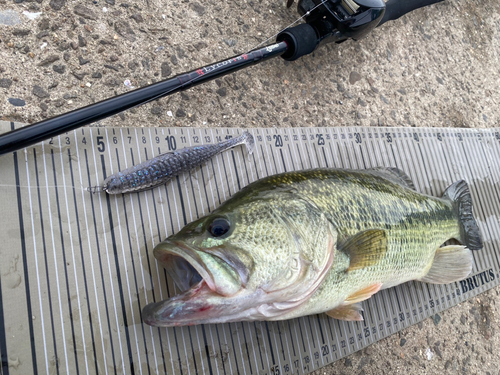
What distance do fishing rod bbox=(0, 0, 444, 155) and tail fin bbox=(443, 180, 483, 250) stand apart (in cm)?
144

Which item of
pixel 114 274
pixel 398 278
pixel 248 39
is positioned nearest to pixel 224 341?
pixel 114 274

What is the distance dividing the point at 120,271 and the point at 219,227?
0.70m

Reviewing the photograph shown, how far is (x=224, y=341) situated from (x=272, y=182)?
99 cm

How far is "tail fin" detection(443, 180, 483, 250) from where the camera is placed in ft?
8.46

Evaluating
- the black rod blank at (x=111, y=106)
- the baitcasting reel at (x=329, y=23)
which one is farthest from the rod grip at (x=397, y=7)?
the black rod blank at (x=111, y=106)

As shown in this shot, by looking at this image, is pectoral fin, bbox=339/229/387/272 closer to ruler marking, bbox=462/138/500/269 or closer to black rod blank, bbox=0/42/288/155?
black rod blank, bbox=0/42/288/155

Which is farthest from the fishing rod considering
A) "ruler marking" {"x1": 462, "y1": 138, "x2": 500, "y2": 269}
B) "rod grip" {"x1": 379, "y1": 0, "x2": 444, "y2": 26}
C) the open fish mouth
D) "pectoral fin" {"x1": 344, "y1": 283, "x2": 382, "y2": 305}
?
"ruler marking" {"x1": 462, "y1": 138, "x2": 500, "y2": 269}

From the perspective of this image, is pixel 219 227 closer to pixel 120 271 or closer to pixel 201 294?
pixel 201 294

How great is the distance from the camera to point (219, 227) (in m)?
1.55

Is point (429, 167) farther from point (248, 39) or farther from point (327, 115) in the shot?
point (248, 39)

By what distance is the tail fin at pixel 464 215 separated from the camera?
8.46 feet

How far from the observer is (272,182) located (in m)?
1.83

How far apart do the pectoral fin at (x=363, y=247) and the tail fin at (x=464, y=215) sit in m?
1.11

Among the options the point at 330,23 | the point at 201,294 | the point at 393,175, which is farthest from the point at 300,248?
the point at 330,23
